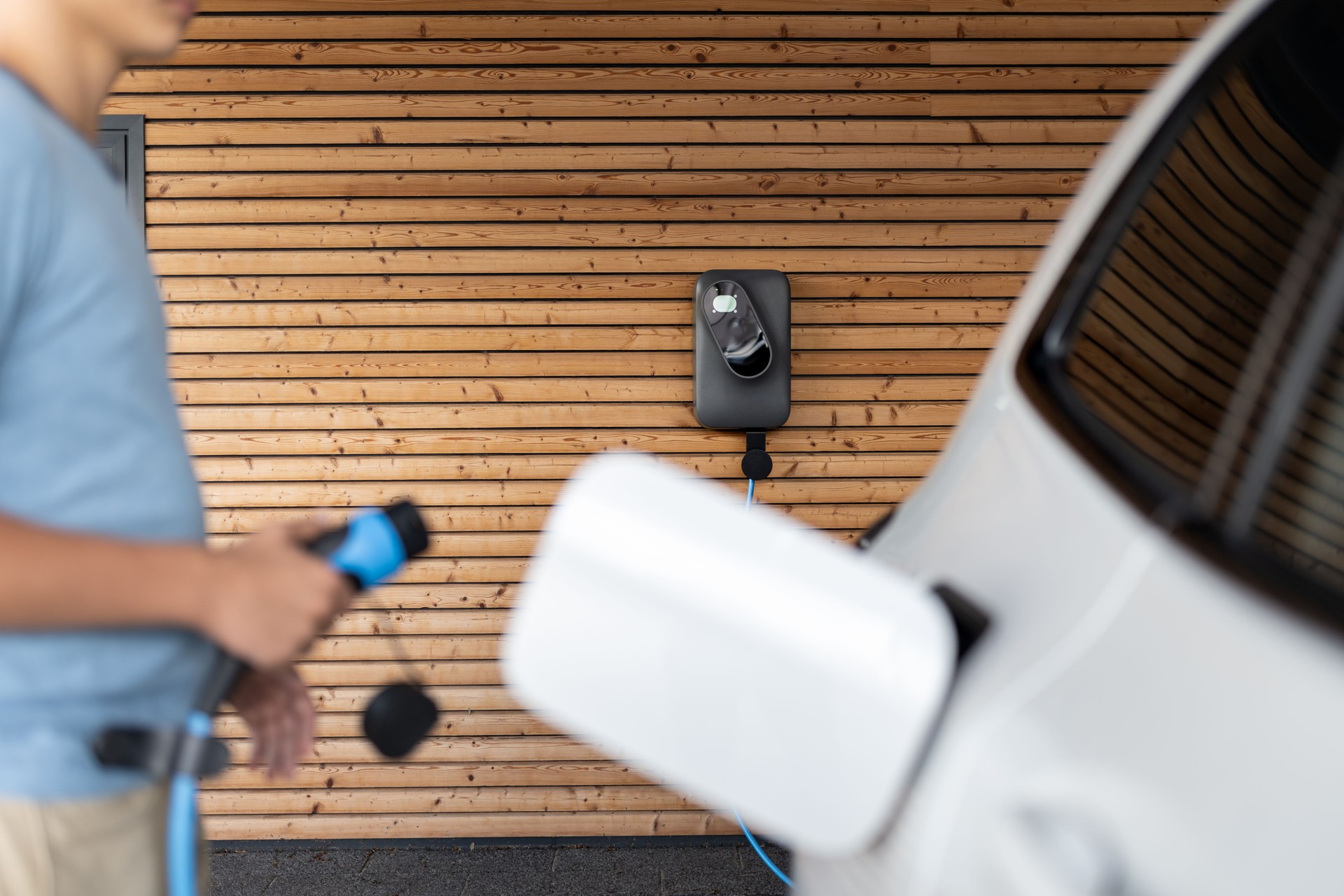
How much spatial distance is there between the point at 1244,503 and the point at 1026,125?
3.10 m

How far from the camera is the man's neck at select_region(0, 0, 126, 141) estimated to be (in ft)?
2.43

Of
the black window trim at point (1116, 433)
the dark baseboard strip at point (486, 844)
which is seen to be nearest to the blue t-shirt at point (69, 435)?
the black window trim at point (1116, 433)

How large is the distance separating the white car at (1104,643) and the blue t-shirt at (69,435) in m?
0.38

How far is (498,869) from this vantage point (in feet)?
10.4

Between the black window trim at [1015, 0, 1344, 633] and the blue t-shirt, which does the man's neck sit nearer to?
the blue t-shirt

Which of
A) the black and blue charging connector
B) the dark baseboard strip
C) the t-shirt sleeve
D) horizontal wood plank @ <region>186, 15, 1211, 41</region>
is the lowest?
the dark baseboard strip

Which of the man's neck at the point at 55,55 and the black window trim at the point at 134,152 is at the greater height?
the man's neck at the point at 55,55

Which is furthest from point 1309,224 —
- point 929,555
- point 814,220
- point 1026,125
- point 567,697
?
point 1026,125

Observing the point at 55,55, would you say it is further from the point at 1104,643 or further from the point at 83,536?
the point at 1104,643

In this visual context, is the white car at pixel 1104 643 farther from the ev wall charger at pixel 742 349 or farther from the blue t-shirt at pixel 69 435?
the ev wall charger at pixel 742 349

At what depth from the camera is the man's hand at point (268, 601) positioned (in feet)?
2.29

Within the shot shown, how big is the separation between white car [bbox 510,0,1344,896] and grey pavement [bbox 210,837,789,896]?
102 inches

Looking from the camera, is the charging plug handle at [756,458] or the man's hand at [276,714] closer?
the man's hand at [276,714]

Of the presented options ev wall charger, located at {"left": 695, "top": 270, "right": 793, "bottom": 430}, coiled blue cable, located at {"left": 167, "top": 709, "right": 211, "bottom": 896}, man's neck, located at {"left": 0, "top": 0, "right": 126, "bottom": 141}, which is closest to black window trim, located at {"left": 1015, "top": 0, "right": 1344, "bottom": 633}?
coiled blue cable, located at {"left": 167, "top": 709, "right": 211, "bottom": 896}
